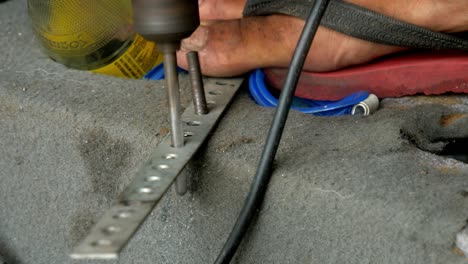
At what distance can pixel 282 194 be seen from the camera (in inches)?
25.0

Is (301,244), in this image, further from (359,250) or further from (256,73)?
(256,73)

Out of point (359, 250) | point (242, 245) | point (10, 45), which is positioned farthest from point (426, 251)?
point (10, 45)

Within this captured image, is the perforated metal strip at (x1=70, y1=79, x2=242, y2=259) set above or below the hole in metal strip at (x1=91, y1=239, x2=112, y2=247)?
below

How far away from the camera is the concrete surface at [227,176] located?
0.59 meters

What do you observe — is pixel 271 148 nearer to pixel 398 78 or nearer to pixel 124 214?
pixel 124 214

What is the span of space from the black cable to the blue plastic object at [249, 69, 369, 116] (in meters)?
0.18

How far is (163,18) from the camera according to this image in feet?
1.81

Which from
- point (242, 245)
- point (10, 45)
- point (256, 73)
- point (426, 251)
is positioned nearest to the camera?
point (426, 251)

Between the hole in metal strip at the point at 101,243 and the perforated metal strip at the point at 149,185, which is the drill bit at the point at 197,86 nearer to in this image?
the perforated metal strip at the point at 149,185

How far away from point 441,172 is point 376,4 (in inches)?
10.1

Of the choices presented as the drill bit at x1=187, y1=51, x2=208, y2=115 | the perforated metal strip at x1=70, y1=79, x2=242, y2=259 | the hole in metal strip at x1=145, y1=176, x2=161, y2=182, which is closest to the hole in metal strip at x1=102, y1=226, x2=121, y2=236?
the perforated metal strip at x1=70, y1=79, x2=242, y2=259

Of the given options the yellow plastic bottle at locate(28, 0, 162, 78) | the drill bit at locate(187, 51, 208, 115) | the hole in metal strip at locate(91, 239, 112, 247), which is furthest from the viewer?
the yellow plastic bottle at locate(28, 0, 162, 78)

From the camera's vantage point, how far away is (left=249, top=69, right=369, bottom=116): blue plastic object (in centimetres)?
82

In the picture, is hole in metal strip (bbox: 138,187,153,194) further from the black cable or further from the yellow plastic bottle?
the yellow plastic bottle
